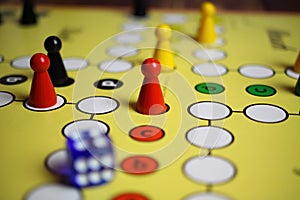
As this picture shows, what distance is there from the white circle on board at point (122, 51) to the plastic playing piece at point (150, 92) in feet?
0.94

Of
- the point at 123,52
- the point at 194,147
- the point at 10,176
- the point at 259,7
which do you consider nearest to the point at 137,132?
the point at 194,147

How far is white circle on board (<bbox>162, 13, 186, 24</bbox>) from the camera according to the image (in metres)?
1.29

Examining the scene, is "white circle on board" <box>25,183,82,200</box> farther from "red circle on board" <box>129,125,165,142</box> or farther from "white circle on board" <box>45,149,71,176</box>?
"red circle on board" <box>129,125,165,142</box>

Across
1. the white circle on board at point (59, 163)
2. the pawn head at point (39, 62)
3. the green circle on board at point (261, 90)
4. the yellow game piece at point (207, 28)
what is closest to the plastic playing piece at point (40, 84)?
the pawn head at point (39, 62)

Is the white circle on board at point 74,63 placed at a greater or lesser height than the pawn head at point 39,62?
lesser

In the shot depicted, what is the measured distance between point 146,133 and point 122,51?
40 centimetres

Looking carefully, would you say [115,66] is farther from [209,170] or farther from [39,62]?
[209,170]

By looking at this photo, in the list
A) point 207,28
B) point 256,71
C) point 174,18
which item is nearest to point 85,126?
point 256,71

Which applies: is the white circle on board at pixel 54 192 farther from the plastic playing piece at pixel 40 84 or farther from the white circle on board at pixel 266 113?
the white circle on board at pixel 266 113

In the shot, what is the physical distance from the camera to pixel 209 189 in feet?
1.82

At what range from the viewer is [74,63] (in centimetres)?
96

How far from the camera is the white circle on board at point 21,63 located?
0.94m

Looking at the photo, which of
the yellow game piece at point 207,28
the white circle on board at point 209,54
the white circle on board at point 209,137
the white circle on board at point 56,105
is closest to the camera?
the white circle on board at point 209,137

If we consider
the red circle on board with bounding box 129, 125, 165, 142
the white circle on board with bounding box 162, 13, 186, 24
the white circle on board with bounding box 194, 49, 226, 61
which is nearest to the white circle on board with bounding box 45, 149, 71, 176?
the red circle on board with bounding box 129, 125, 165, 142
